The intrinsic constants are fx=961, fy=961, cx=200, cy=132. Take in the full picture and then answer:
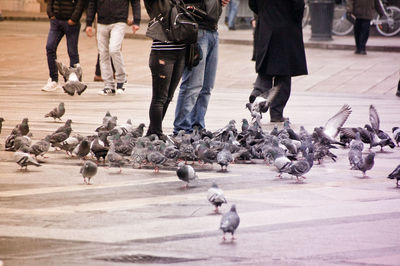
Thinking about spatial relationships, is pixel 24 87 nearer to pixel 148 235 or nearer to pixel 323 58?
pixel 323 58

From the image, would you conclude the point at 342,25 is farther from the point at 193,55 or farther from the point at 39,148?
the point at 39,148

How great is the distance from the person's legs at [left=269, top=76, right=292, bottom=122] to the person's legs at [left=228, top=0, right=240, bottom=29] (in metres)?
17.5

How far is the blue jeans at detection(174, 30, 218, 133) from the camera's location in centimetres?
1084

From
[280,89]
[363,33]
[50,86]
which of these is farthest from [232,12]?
[280,89]

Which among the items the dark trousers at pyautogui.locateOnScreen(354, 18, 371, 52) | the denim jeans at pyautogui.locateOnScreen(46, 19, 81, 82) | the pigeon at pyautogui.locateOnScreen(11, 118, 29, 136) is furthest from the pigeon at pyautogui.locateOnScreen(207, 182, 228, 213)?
the dark trousers at pyautogui.locateOnScreen(354, 18, 371, 52)

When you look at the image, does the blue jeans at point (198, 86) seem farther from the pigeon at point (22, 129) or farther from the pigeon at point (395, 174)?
the pigeon at point (395, 174)

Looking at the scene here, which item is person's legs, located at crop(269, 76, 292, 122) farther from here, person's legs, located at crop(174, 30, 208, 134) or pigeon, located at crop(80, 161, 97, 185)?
pigeon, located at crop(80, 161, 97, 185)

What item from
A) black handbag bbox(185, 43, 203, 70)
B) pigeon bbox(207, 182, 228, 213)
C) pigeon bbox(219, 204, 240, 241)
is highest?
black handbag bbox(185, 43, 203, 70)

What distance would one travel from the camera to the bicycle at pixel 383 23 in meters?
28.2

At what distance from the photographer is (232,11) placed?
30859mm

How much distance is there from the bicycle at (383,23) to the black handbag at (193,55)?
58.6ft

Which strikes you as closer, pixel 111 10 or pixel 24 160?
pixel 24 160

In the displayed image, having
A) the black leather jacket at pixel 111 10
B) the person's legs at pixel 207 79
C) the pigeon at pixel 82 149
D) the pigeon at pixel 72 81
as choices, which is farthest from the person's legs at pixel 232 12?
the pigeon at pixel 82 149

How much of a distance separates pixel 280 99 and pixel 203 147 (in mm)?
3450
